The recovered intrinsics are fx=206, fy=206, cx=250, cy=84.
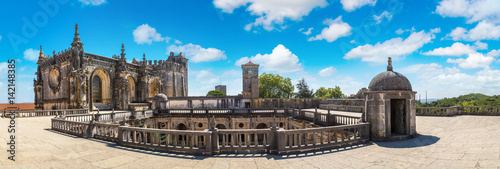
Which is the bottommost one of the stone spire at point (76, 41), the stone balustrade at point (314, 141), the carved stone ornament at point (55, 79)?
the stone balustrade at point (314, 141)

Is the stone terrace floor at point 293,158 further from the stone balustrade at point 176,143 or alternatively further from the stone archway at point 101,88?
the stone archway at point 101,88

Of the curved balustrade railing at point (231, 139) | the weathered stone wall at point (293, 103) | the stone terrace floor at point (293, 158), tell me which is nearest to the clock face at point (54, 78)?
the curved balustrade railing at point (231, 139)

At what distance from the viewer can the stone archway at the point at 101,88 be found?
1176 inches

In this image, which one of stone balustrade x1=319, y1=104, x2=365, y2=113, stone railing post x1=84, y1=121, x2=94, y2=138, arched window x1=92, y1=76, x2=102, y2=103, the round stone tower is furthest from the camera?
arched window x1=92, y1=76, x2=102, y2=103

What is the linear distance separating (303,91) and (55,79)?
51.0m

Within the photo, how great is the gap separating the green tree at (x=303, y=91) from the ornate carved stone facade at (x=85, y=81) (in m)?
37.7

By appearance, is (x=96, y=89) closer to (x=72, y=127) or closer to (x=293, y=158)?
(x=72, y=127)

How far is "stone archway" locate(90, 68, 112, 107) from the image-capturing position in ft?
98.0

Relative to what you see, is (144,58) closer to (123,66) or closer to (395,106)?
(123,66)

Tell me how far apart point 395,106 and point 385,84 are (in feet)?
8.69

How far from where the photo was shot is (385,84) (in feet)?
27.5

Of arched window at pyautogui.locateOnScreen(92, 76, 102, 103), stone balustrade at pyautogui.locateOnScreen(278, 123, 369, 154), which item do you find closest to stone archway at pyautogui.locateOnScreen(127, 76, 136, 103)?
arched window at pyautogui.locateOnScreen(92, 76, 102, 103)

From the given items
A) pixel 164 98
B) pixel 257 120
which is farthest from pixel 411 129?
pixel 164 98

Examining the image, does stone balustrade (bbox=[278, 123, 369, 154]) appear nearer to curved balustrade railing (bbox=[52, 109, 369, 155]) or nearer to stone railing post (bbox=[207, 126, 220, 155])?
curved balustrade railing (bbox=[52, 109, 369, 155])
